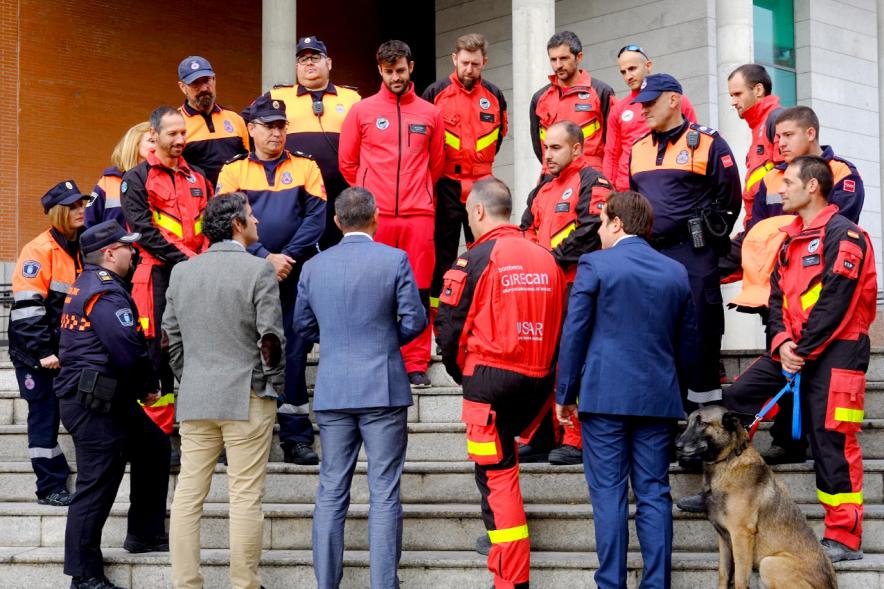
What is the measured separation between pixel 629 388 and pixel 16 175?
41.3 feet

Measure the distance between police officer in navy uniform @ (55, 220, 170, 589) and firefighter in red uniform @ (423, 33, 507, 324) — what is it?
230 centimetres

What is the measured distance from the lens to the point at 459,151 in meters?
7.57

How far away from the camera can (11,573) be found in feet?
20.1

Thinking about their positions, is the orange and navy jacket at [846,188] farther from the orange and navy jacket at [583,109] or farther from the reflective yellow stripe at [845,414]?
the orange and navy jacket at [583,109]

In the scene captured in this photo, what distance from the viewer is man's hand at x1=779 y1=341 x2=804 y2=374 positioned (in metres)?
5.50

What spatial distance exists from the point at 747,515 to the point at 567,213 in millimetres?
2075

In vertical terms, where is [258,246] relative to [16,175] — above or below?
below

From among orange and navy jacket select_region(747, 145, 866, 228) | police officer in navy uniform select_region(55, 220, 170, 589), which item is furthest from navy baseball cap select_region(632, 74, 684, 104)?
police officer in navy uniform select_region(55, 220, 170, 589)

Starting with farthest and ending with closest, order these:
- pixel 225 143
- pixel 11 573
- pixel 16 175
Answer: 1. pixel 16 175
2. pixel 225 143
3. pixel 11 573

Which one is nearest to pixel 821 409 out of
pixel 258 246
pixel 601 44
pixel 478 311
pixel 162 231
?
pixel 478 311

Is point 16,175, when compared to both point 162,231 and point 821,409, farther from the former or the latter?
point 821,409

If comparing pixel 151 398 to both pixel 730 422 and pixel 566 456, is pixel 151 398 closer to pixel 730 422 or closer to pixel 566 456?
pixel 566 456

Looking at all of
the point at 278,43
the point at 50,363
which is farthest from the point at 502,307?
the point at 278,43

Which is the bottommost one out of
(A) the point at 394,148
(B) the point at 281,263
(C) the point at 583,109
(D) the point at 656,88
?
(B) the point at 281,263
